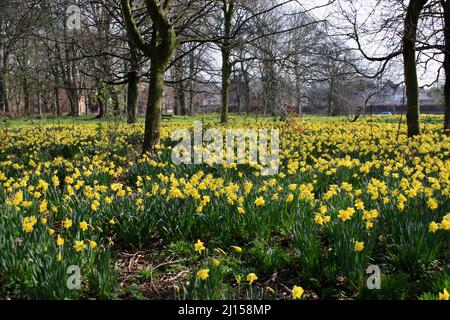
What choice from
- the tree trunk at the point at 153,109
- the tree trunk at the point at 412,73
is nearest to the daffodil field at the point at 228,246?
the tree trunk at the point at 153,109

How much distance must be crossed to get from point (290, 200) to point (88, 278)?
1.81 metres

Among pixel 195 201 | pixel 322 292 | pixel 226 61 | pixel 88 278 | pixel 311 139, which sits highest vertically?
pixel 226 61

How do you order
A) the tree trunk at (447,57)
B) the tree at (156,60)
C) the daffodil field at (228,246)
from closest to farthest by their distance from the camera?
the daffodil field at (228,246) < the tree at (156,60) < the tree trunk at (447,57)

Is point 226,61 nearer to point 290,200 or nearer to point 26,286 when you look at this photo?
point 290,200

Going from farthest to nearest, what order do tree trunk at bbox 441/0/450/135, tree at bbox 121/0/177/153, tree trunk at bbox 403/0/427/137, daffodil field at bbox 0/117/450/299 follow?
tree trunk at bbox 441/0/450/135 → tree trunk at bbox 403/0/427/137 → tree at bbox 121/0/177/153 → daffodil field at bbox 0/117/450/299

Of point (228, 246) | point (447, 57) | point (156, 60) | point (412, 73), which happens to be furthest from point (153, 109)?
point (447, 57)

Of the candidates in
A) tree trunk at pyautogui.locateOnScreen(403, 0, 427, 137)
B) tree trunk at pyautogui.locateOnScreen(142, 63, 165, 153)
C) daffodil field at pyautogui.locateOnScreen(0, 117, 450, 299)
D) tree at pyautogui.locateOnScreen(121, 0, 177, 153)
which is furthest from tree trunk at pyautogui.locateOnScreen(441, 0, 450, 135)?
tree trunk at pyautogui.locateOnScreen(142, 63, 165, 153)

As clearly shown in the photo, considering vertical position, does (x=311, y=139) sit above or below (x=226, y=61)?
below

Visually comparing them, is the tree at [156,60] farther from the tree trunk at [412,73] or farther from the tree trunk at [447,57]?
the tree trunk at [447,57]

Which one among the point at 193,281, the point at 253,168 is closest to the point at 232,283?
the point at 193,281

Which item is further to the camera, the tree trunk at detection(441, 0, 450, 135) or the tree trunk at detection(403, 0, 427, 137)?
the tree trunk at detection(441, 0, 450, 135)

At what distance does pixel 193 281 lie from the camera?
89.0 inches

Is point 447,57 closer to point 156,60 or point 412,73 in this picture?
point 412,73

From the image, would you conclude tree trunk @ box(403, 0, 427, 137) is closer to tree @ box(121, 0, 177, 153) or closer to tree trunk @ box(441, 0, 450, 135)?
tree trunk @ box(441, 0, 450, 135)
